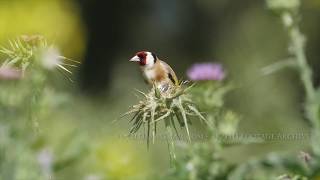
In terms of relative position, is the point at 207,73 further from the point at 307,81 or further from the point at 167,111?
the point at 167,111

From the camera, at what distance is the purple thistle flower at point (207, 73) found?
2471 millimetres

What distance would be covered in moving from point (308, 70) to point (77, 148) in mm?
799

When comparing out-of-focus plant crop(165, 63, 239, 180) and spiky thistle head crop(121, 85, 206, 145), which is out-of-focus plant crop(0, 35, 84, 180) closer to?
spiky thistle head crop(121, 85, 206, 145)

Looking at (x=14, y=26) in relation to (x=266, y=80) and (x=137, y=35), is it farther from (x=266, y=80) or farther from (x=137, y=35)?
(x=266, y=80)

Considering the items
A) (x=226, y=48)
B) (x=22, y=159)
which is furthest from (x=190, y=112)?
(x=226, y=48)

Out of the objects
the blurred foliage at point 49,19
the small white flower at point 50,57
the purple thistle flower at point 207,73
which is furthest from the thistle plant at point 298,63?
the blurred foliage at point 49,19

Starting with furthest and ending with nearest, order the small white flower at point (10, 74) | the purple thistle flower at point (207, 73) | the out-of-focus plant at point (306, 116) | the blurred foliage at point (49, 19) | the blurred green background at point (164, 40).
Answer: the blurred foliage at point (49, 19) → the blurred green background at point (164, 40) → the purple thistle flower at point (207, 73) → the small white flower at point (10, 74) → the out-of-focus plant at point (306, 116)

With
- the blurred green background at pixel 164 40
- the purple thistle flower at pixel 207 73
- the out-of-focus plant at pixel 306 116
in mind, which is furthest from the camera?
the blurred green background at pixel 164 40

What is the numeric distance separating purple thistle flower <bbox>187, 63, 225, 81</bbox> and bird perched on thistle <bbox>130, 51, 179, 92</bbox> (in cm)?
37

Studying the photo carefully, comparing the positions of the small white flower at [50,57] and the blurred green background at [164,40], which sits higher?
the blurred green background at [164,40]

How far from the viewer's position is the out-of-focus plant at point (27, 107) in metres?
1.86

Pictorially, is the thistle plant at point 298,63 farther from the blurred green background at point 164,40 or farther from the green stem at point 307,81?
the blurred green background at point 164,40

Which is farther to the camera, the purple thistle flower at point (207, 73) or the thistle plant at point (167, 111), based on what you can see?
the purple thistle flower at point (207, 73)

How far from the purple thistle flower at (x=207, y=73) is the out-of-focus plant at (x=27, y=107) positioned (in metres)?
0.34
